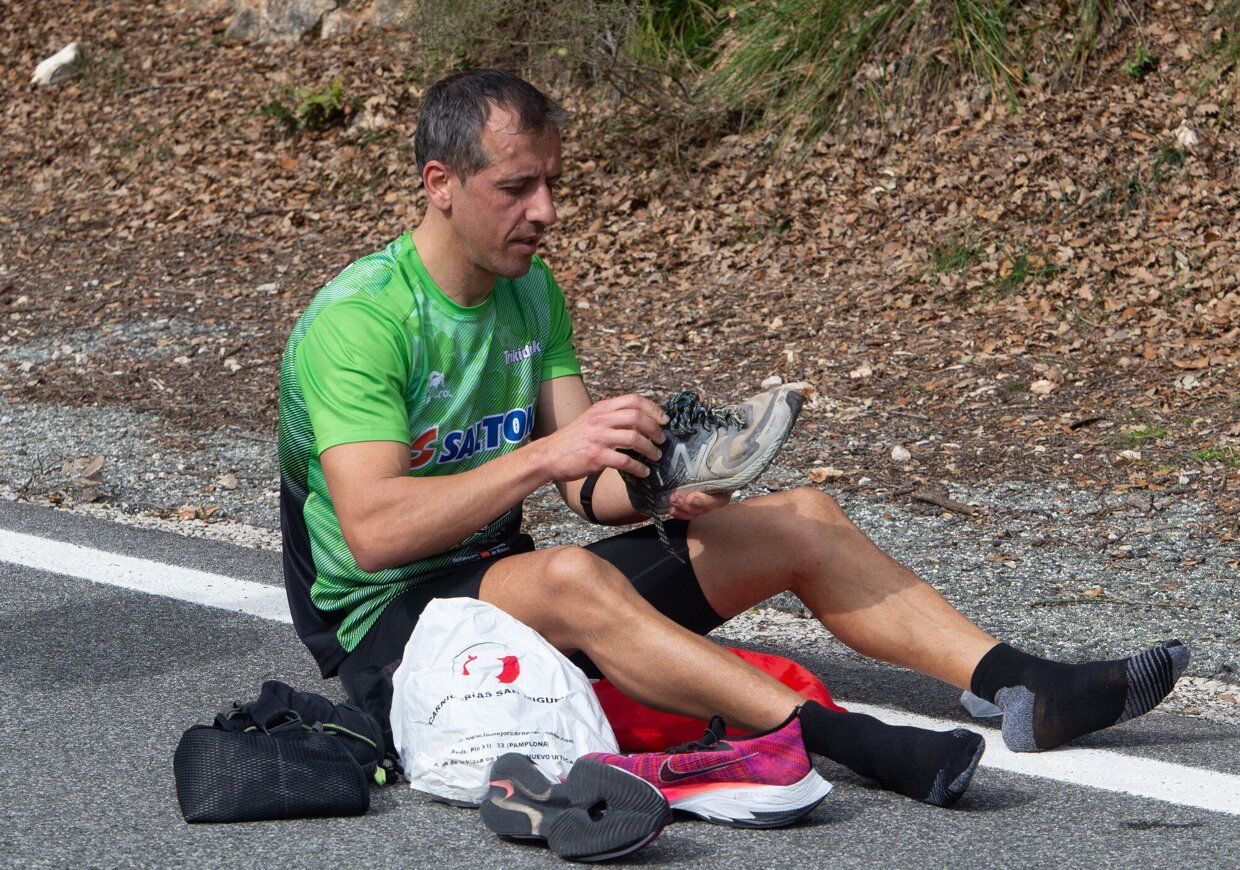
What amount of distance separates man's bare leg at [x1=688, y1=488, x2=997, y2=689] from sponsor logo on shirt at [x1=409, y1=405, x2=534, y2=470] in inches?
20.9

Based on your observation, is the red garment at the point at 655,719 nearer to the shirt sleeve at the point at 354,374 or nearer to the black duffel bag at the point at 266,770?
the black duffel bag at the point at 266,770

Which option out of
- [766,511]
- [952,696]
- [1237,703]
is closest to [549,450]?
[766,511]

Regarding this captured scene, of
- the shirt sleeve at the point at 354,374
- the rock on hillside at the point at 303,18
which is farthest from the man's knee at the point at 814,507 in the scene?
the rock on hillside at the point at 303,18

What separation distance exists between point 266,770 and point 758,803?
1.00 m

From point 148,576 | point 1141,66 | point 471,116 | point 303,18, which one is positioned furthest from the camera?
point 303,18

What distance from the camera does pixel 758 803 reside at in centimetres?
314

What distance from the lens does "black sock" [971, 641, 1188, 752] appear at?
3502 millimetres

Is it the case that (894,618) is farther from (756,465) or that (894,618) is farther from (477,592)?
(477,592)

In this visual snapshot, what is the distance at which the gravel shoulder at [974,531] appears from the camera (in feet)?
14.7

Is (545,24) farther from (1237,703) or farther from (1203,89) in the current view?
(1237,703)

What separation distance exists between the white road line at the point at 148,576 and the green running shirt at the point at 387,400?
93 cm

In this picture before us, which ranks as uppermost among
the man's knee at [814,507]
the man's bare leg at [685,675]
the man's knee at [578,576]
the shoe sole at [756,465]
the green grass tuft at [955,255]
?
the shoe sole at [756,465]

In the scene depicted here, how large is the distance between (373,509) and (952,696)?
1.61m

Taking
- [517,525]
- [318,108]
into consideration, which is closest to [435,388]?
[517,525]
